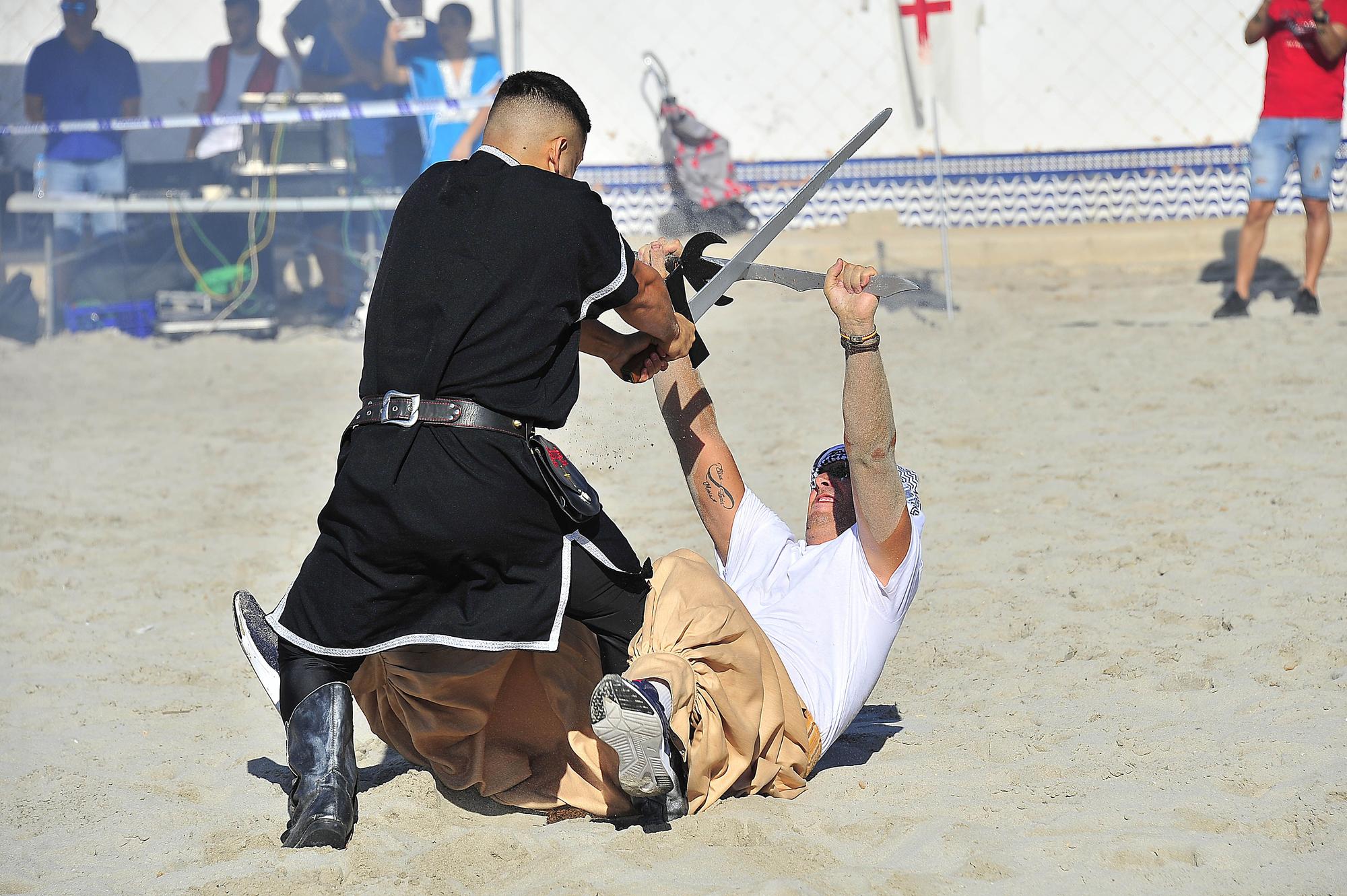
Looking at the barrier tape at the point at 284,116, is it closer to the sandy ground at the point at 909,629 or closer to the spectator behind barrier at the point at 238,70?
the spectator behind barrier at the point at 238,70

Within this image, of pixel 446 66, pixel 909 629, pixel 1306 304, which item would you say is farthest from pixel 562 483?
pixel 446 66

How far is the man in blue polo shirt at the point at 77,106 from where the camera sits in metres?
8.54

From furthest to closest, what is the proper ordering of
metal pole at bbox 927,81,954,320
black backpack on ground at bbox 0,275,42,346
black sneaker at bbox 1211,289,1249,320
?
1. black backpack on ground at bbox 0,275,42,346
2. metal pole at bbox 927,81,954,320
3. black sneaker at bbox 1211,289,1249,320

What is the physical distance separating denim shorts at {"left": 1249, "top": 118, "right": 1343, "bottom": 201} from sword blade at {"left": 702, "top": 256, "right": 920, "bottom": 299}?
17.8 ft

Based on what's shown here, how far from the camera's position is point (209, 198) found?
337 inches

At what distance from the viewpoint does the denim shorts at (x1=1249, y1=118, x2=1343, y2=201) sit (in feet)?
24.5

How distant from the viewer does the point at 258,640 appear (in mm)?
2506

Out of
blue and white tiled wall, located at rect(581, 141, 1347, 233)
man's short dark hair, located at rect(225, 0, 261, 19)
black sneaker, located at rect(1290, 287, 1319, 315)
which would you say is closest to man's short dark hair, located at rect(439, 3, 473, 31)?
man's short dark hair, located at rect(225, 0, 261, 19)

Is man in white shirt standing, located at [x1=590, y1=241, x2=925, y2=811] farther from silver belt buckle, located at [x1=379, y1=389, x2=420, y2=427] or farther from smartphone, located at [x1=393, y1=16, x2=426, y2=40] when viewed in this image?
smartphone, located at [x1=393, y1=16, x2=426, y2=40]

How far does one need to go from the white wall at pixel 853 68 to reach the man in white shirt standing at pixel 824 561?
278 inches

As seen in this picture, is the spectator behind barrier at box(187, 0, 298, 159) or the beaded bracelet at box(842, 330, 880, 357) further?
the spectator behind barrier at box(187, 0, 298, 159)

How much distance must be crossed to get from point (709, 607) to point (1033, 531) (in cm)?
204

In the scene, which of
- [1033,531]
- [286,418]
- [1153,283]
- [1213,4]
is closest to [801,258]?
[1153,283]

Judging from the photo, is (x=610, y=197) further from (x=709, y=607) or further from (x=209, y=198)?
(x=709, y=607)
